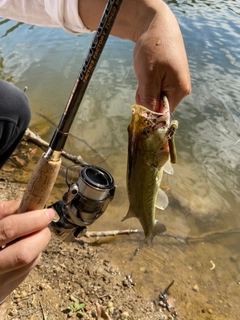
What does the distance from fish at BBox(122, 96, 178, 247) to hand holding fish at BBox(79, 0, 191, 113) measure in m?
0.05

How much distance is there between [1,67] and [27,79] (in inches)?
24.2

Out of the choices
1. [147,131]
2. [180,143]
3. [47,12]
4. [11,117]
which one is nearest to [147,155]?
Result: [147,131]

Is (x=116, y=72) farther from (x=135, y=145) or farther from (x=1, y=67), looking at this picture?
(x=135, y=145)

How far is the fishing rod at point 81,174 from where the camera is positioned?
Answer: 4.33ft

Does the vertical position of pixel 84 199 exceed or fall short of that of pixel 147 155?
it falls short

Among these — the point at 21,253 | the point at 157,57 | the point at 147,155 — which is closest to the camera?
the point at 21,253

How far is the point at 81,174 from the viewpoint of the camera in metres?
1.56

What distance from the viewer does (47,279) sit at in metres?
2.66

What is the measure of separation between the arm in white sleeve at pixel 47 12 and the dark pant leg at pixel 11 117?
1.46 ft

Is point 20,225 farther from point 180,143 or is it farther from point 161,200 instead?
point 180,143

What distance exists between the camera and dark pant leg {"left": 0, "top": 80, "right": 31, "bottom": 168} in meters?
1.94

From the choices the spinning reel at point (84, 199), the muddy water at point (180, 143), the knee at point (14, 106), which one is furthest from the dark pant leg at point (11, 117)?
the muddy water at point (180, 143)

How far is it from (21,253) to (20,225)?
99mm

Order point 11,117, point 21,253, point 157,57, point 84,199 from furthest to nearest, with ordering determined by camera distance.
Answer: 1. point 11,117
2. point 84,199
3. point 157,57
4. point 21,253
